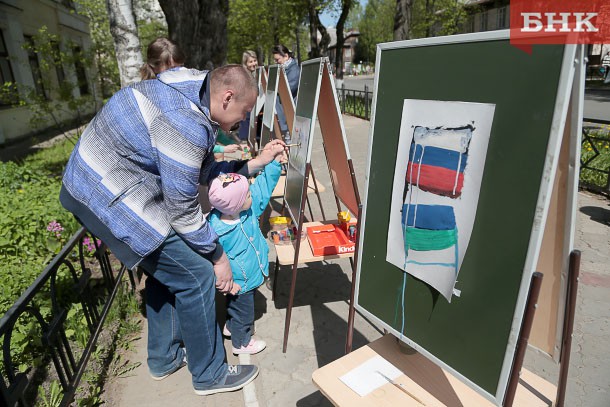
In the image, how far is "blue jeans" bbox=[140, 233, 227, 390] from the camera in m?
1.93

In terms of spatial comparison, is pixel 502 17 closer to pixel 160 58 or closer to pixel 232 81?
pixel 160 58

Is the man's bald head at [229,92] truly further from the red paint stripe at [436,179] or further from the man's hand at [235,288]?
the man's hand at [235,288]

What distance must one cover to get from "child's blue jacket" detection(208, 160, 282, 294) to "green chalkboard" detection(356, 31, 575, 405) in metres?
1.03

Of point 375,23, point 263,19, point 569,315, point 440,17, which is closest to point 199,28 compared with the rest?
point 569,315

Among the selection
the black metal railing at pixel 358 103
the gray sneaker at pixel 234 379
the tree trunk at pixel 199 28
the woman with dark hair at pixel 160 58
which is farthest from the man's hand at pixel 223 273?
the black metal railing at pixel 358 103

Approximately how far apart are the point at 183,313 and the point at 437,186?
1476mm

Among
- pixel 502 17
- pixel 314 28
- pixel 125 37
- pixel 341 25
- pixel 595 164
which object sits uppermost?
pixel 502 17

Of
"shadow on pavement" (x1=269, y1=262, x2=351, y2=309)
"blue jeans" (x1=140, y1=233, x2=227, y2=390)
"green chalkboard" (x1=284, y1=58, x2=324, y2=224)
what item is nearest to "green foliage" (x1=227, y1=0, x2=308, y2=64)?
"shadow on pavement" (x1=269, y1=262, x2=351, y2=309)

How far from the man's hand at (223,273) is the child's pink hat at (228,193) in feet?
0.88

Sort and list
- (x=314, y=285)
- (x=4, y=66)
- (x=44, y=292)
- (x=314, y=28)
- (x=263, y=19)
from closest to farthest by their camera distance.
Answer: (x=44, y=292) < (x=314, y=285) < (x=4, y=66) < (x=314, y=28) < (x=263, y=19)

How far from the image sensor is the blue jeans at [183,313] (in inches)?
76.0

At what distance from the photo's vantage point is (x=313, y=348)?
9.24 ft

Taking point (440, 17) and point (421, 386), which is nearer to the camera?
point (421, 386)

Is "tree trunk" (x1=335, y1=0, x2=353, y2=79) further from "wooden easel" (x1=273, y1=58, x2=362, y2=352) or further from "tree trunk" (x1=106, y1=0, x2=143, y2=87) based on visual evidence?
"wooden easel" (x1=273, y1=58, x2=362, y2=352)
